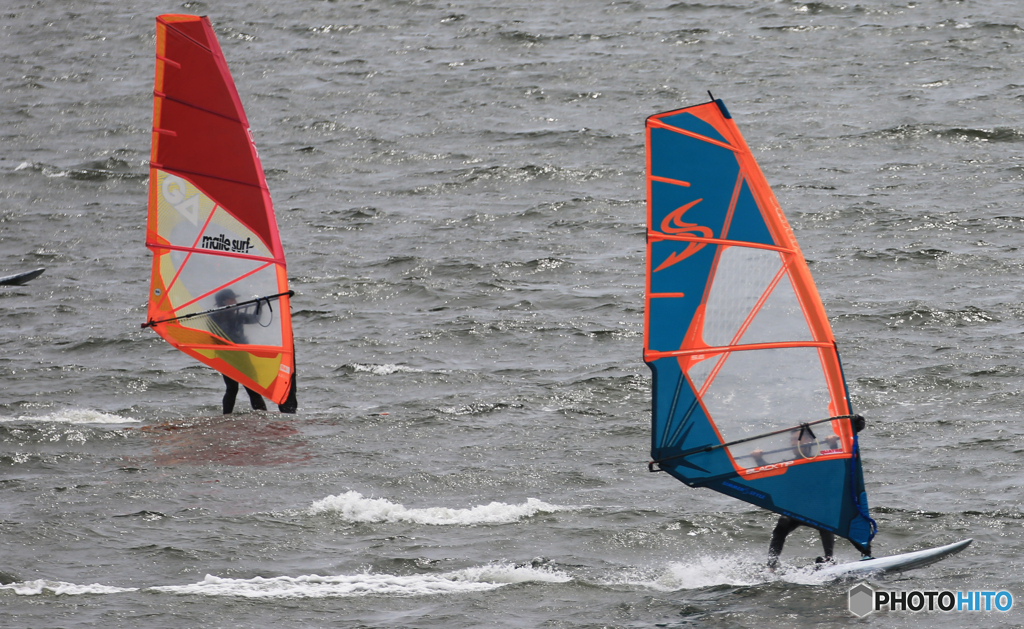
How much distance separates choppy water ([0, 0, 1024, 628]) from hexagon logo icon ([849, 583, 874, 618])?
11cm

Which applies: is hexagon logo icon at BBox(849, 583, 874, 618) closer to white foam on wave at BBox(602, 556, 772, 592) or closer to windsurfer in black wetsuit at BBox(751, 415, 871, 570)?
windsurfer in black wetsuit at BBox(751, 415, 871, 570)

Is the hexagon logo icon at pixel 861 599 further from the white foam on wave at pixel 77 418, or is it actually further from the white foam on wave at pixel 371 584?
the white foam on wave at pixel 77 418

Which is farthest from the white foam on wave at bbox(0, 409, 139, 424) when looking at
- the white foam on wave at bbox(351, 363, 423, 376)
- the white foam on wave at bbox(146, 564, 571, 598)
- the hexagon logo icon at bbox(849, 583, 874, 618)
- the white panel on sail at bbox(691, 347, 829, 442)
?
the hexagon logo icon at bbox(849, 583, 874, 618)

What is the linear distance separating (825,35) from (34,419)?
951 inches

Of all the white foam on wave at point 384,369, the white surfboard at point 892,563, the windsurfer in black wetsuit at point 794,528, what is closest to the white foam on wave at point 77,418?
the white foam on wave at point 384,369

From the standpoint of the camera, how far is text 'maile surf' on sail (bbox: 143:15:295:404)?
1538 centimetres

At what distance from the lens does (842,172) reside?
25359 mm

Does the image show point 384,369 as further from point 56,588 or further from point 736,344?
point 736,344

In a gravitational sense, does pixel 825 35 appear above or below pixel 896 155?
above

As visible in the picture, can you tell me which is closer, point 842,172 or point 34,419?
point 34,419

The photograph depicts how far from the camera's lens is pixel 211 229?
15609 mm

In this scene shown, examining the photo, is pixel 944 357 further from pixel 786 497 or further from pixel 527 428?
pixel 786 497

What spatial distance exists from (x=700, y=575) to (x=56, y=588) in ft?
18.0

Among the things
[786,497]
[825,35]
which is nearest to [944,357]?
[786,497]
